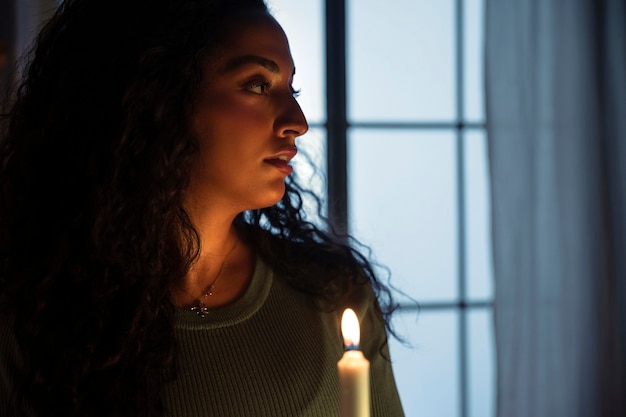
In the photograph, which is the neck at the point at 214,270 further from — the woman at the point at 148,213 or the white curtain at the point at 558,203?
the white curtain at the point at 558,203

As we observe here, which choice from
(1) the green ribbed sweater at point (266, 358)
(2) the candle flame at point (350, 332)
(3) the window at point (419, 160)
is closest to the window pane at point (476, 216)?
(3) the window at point (419, 160)

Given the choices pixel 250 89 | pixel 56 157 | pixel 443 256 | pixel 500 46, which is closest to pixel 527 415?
pixel 443 256

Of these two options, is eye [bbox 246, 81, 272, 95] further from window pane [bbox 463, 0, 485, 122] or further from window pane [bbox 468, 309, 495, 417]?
window pane [bbox 468, 309, 495, 417]

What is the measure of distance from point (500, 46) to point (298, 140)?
802mm

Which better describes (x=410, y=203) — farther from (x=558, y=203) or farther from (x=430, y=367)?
(x=430, y=367)

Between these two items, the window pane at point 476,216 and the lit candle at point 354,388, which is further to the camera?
the window pane at point 476,216

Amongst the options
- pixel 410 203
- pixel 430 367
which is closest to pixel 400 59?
pixel 410 203

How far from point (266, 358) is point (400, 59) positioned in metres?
1.33

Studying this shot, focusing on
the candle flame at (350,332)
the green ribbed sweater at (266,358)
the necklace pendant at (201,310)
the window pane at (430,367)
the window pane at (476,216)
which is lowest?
the window pane at (430,367)

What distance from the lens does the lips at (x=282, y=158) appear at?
1083mm

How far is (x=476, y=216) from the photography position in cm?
223

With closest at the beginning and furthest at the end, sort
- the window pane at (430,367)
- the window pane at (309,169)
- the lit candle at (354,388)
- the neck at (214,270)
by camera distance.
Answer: the lit candle at (354,388) → the neck at (214,270) → the window pane at (309,169) → the window pane at (430,367)

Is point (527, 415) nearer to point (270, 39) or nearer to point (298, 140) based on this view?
point (298, 140)

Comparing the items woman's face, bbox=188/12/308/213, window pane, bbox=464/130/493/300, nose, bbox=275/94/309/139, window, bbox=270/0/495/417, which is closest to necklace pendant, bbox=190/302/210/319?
woman's face, bbox=188/12/308/213
